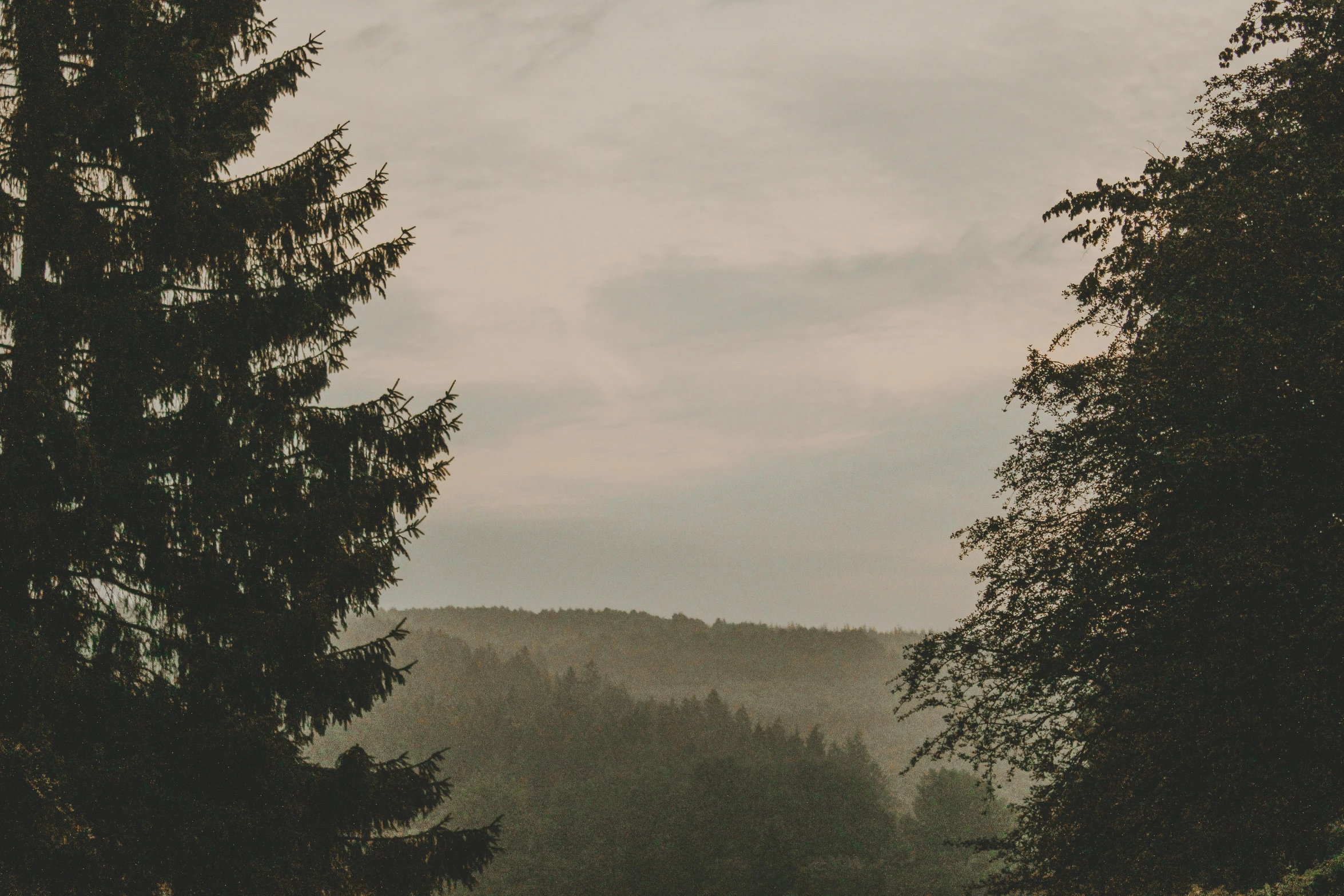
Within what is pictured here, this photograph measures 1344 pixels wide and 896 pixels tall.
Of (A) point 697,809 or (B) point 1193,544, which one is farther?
(A) point 697,809

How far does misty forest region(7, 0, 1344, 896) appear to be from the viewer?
7656 millimetres

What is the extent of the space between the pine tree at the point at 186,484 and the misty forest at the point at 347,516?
29 millimetres

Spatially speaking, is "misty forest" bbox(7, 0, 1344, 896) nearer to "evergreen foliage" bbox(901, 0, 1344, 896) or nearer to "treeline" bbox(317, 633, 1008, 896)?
"evergreen foliage" bbox(901, 0, 1344, 896)

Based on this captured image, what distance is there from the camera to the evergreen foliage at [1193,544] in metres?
8.83

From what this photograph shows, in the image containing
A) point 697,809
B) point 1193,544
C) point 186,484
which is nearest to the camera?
point 186,484

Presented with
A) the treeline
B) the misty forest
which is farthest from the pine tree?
the treeline

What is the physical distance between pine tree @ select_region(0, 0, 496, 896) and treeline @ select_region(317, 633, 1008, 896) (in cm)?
5383

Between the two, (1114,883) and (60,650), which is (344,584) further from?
(1114,883)

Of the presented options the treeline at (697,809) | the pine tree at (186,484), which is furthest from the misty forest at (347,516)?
the treeline at (697,809)

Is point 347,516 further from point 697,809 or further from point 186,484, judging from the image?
point 697,809

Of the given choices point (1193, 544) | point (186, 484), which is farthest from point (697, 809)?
point (186, 484)

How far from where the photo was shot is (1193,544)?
9.38 meters

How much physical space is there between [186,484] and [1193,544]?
9.02m

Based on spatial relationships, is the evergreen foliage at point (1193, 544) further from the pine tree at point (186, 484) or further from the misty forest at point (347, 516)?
the pine tree at point (186, 484)
